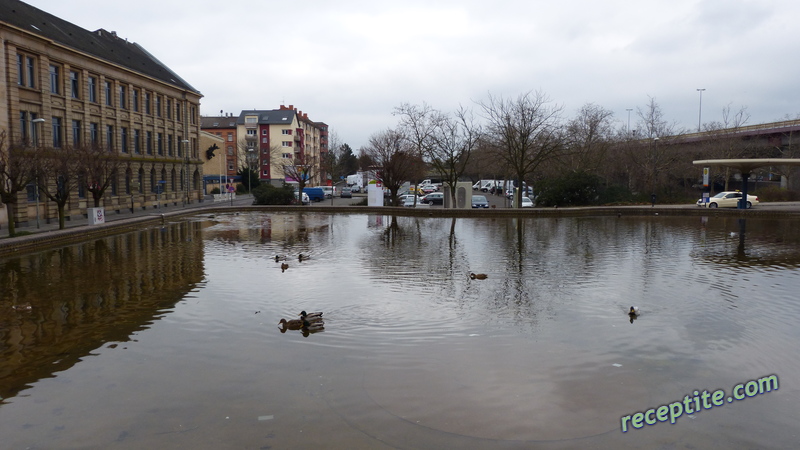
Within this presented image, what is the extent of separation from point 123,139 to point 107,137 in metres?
2.57

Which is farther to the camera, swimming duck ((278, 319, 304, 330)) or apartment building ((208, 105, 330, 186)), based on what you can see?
apartment building ((208, 105, 330, 186))

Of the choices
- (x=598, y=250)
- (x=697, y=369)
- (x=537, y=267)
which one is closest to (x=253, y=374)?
(x=697, y=369)

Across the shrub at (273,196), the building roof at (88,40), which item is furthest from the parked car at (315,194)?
the building roof at (88,40)

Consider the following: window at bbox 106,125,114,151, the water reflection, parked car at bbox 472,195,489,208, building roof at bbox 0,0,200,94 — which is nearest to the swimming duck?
the water reflection

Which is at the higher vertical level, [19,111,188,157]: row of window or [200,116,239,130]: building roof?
[200,116,239,130]: building roof

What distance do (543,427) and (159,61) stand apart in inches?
2526

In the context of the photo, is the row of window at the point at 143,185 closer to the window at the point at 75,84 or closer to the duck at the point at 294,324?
the window at the point at 75,84

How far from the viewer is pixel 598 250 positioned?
68.0 ft

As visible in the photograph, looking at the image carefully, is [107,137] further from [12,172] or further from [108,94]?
[12,172]

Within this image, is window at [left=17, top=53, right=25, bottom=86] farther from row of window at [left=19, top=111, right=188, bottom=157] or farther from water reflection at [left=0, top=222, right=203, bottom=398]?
water reflection at [left=0, top=222, right=203, bottom=398]

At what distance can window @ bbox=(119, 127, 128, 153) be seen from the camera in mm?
45062

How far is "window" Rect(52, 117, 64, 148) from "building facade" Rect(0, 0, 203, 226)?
0.07 meters

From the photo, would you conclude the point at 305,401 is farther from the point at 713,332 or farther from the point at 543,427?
the point at 713,332

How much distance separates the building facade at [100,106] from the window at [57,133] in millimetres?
65
